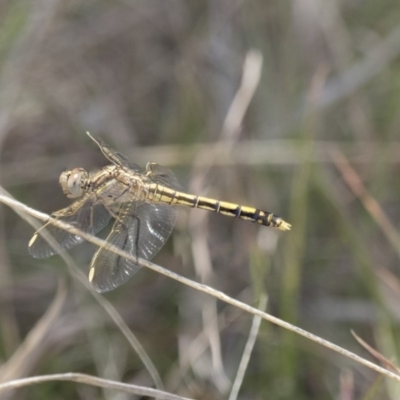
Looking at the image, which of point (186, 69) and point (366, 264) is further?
point (186, 69)

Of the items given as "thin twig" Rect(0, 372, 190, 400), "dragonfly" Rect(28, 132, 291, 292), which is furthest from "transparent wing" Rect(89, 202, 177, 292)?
"thin twig" Rect(0, 372, 190, 400)

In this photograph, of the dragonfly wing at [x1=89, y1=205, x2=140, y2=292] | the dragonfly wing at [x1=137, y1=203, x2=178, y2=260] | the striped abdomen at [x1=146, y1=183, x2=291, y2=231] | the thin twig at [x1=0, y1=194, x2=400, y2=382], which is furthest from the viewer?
the striped abdomen at [x1=146, y1=183, x2=291, y2=231]

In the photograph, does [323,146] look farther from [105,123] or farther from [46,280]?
[46,280]

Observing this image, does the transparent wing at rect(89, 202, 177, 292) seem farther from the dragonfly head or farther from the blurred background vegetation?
the blurred background vegetation

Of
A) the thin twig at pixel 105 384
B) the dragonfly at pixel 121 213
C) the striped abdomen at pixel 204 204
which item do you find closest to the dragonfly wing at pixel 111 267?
the dragonfly at pixel 121 213

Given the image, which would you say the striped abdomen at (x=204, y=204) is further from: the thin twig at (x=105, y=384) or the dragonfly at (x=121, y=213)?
the thin twig at (x=105, y=384)

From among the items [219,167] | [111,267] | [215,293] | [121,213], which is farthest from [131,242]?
[219,167]

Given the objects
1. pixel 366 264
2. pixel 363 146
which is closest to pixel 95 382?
pixel 366 264
